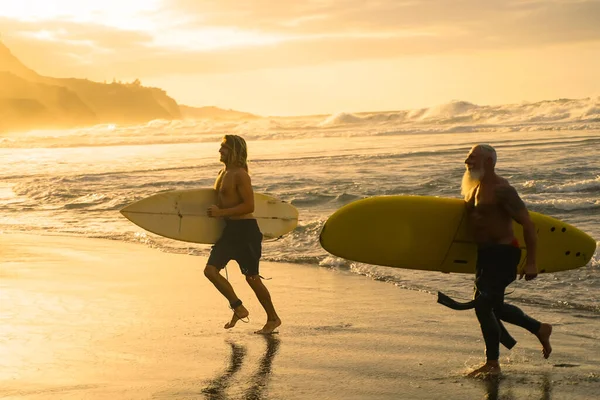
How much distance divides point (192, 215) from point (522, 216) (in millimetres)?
3091

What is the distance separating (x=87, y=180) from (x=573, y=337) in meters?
17.4

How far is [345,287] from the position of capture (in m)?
8.26

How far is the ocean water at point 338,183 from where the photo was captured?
8828 millimetres

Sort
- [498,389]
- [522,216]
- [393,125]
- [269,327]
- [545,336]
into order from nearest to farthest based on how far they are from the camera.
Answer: [498,389] → [522,216] → [545,336] → [269,327] → [393,125]

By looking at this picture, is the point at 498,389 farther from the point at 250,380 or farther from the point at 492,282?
the point at 250,380

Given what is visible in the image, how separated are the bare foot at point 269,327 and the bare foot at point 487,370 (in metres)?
1.72

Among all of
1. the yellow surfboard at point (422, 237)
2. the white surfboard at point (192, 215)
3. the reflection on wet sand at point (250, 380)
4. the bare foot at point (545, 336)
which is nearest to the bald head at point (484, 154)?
the yellow surfboard at point (422, 237)

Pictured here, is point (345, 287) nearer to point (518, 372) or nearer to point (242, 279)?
point (242, 279)

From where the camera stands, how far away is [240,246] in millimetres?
6484

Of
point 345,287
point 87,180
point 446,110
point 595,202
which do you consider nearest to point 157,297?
point 345,287

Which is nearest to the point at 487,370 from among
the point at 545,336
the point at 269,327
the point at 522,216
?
the point at 545,336

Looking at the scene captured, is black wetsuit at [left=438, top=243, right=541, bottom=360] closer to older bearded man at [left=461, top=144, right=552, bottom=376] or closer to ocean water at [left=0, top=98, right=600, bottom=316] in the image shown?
older bearded man at [left=461, top=144, right=552, bottom=376]

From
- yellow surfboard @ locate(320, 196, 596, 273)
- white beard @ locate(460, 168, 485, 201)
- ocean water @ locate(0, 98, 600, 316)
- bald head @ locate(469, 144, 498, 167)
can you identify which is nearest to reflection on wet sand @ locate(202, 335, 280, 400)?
yellow surfboard @ locate(320, 196, 596, 273)

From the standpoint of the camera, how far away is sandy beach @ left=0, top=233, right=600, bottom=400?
4.89 meters
